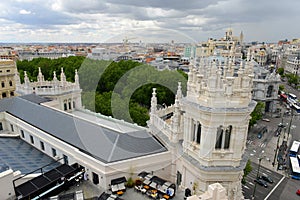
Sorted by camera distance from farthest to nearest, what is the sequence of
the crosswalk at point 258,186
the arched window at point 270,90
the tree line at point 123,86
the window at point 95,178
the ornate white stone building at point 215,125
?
the arched window at point 270,90 → the tree line at point 123,86 → the crosswalk at point 258,186 → the window at point 95,178 → the ornate white stone building at point 215,125

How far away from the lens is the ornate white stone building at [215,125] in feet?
52.4

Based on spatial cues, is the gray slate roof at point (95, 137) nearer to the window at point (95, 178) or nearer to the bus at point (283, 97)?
the window at point (95, 178)

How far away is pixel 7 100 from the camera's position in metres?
34.0

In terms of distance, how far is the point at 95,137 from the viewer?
21359mm

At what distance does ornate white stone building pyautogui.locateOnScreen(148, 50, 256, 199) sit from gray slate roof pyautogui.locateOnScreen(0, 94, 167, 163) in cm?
402

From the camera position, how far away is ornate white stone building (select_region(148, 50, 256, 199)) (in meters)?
16.0

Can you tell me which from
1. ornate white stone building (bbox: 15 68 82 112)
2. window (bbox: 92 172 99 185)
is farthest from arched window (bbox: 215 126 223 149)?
ornate white stone building (bbox: 15 68 82 112)

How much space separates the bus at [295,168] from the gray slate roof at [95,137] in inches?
1306

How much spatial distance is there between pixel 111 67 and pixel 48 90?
33.5 meters

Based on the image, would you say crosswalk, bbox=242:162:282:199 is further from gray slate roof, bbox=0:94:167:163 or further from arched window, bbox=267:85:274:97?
arched window, bbox=267:85:274:97

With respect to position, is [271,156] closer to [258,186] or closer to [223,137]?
[258,186]

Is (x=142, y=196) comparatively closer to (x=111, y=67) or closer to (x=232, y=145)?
(x=232, y=145)

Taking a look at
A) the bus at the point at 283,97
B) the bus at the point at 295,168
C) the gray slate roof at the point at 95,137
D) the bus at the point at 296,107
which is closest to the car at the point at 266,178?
the bus at the point at 295,168

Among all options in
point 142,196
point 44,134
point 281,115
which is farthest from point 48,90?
point 281,115
